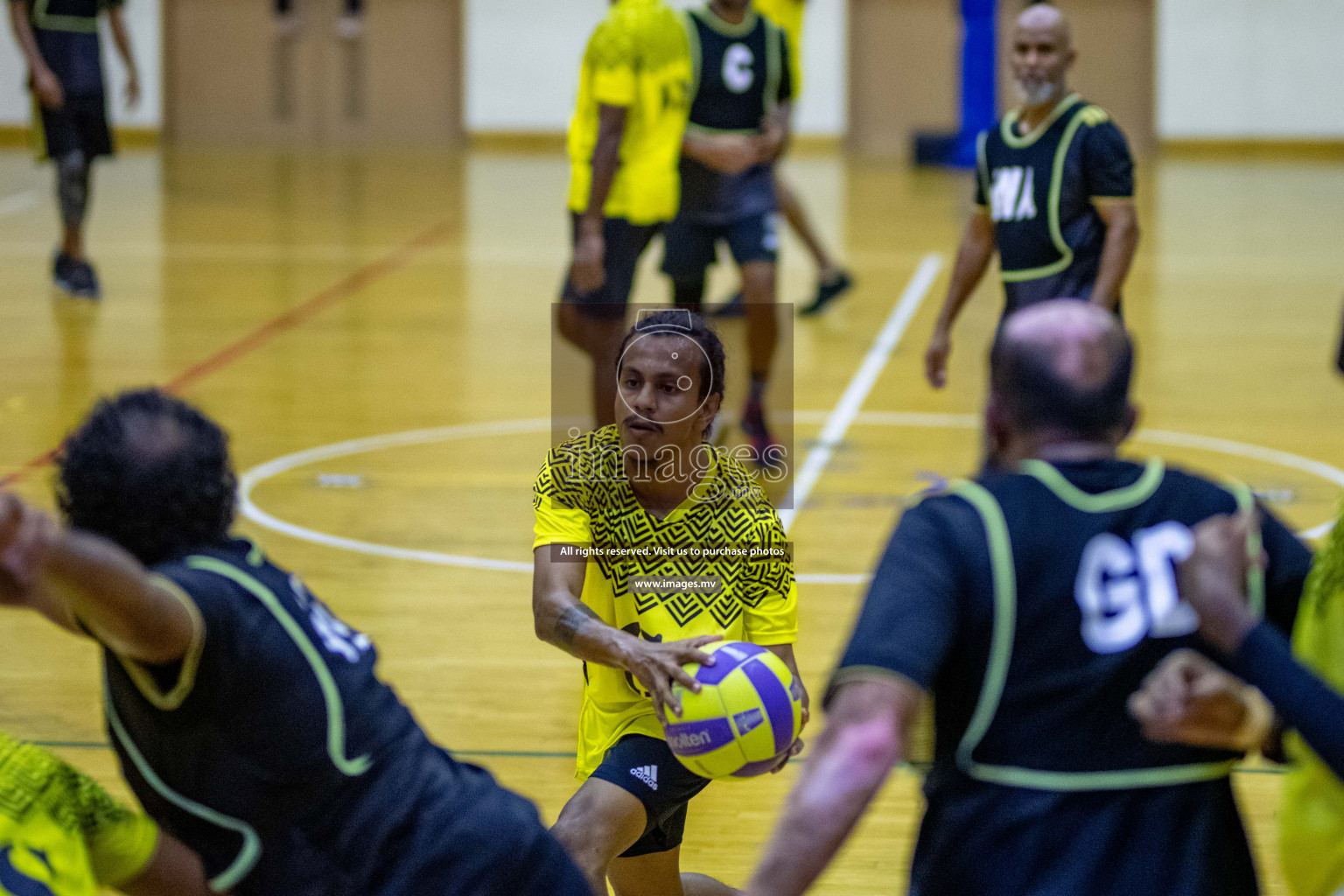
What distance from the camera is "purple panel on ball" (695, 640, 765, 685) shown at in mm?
3357

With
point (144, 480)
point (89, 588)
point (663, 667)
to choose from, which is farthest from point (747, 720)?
point (89, 588)

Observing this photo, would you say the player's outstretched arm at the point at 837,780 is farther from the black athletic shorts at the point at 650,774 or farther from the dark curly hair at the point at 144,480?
the black athletic shorts at the point at 650,774

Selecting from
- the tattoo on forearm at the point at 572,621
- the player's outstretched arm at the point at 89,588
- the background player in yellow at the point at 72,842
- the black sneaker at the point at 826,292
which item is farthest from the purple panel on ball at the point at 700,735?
the black sneaker at the point at 826,292

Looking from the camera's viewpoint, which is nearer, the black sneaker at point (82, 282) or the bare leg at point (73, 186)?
the bare leg at point (73, 186)

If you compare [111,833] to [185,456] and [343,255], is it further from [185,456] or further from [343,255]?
[343,255]

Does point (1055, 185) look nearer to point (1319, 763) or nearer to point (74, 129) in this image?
point (1319, 763)

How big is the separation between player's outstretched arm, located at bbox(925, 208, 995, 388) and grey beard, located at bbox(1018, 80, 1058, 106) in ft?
1.39

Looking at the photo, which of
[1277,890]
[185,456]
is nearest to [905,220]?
[1277,890]

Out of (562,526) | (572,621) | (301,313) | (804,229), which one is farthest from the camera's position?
(301,313)

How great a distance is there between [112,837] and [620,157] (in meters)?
5.26

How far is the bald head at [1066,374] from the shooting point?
2.42m

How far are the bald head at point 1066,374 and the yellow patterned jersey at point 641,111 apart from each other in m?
Result: 5.07

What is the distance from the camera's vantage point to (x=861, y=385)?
9.91 meters

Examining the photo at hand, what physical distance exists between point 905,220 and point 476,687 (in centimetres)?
1204
